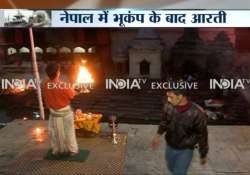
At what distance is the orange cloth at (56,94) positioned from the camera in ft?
26.8

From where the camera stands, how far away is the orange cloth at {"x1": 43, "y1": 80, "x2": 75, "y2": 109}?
816 centimetres

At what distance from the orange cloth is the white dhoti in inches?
4.1

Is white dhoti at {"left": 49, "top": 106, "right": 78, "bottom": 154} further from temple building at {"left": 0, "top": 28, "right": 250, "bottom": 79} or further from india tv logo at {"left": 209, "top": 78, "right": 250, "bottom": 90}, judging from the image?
india tv logo at {"left": 209, "top": 78, "right": 250, "bottom": 90}

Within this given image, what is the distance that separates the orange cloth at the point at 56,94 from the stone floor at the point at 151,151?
131 centimetres

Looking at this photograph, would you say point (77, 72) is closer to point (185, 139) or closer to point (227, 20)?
point (227, 20)

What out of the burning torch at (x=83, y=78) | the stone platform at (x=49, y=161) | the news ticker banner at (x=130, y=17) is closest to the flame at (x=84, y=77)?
the burning torch at (x=83, y=78)

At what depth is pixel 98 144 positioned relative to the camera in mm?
9242

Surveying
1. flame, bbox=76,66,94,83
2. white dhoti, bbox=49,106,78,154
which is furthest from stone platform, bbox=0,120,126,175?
flame, bbox=76,66,94,83

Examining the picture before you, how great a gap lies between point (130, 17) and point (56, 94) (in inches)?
82.6

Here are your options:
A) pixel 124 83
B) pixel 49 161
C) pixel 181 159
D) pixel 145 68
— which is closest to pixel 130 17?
pixel 145 68

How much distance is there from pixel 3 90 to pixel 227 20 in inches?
187

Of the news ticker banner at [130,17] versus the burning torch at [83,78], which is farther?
the burning torch at [83,78]

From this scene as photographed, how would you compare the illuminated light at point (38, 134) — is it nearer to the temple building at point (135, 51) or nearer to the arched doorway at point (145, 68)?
the temple building at point (135, 51)

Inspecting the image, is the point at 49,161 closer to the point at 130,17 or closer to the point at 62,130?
the point at 62,130
